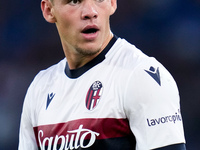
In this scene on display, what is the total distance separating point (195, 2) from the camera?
500 cm

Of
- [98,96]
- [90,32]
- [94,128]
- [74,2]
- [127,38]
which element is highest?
[127,38]

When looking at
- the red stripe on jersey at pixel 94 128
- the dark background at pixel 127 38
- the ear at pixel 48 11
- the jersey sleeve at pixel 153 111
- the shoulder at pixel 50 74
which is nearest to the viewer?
the jersey sleeve at pixel 153 111

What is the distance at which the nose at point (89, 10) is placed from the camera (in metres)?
2.10

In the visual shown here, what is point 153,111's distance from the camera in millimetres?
1865

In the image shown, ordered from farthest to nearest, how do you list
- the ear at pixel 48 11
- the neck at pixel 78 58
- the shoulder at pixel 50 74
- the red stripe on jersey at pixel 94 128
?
the shoulder at pixel 50 74, the ear at pixel 48 11, the neck at pixel 78 58, the red stripe on jersey at pixel 94 128

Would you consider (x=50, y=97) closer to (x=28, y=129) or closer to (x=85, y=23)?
(x=28, y=129)

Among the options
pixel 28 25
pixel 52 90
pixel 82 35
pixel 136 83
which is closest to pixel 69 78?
pixel 52 90

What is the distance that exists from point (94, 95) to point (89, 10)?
423 millimetres

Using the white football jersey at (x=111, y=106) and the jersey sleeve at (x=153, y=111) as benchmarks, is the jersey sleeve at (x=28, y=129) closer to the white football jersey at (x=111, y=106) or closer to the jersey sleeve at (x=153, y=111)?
the white football jersey at (x=111, y=106)

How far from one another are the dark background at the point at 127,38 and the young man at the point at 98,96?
2402 mm

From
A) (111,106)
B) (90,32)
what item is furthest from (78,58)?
(111,106)

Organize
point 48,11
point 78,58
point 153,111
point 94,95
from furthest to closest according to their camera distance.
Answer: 1. point 48,11
2. point 78,58
3. point 94,95
4. point 153,111

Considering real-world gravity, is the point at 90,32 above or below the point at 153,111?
above

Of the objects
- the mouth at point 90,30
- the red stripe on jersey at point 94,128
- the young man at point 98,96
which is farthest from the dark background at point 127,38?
the mouth at point 90,30
